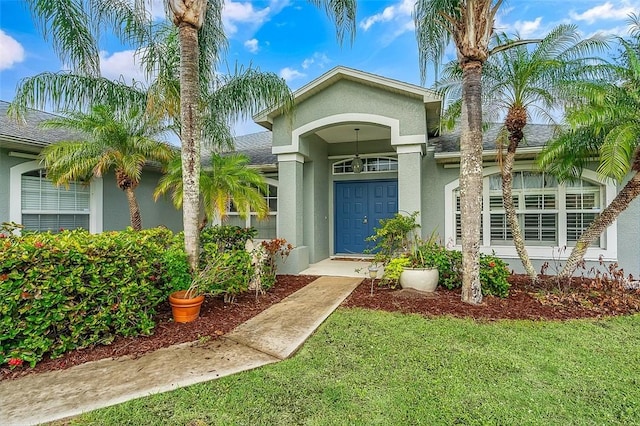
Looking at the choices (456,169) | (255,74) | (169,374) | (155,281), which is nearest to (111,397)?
(169,374)

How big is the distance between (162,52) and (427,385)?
832 centimetres

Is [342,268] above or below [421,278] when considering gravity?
below

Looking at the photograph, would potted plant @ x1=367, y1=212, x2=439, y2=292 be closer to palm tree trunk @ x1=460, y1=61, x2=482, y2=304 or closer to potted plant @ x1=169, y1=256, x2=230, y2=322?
palm tree trunk @ x1=460, y1=61, x2=482, y2=304

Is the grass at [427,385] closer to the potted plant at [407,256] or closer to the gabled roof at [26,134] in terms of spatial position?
the potted plant at [407,256]

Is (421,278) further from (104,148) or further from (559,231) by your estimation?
(104,148)

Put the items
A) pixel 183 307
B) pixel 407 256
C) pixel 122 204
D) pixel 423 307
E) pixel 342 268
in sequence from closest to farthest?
1. pixel 183 307
2. pixel 423 307
3. pixel 407 256
4. pixel 342 268
5. pixel 122 204

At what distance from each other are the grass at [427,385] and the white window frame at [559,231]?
4102 mm

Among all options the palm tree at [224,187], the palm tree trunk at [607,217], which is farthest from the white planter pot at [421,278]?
the palm tree at [224,187]

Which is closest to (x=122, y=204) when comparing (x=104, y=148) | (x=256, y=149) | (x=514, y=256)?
(x=104, y=148)

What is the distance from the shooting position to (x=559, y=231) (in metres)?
8.66

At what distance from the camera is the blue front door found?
11.1 meters

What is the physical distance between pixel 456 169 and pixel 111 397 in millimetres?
9199

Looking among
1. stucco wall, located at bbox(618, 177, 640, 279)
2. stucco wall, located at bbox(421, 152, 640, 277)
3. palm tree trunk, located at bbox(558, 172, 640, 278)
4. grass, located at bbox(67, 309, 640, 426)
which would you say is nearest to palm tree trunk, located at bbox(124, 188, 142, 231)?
grass, located at bbox(67, 309, 640, 426)

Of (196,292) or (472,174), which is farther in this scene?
(472,174)
